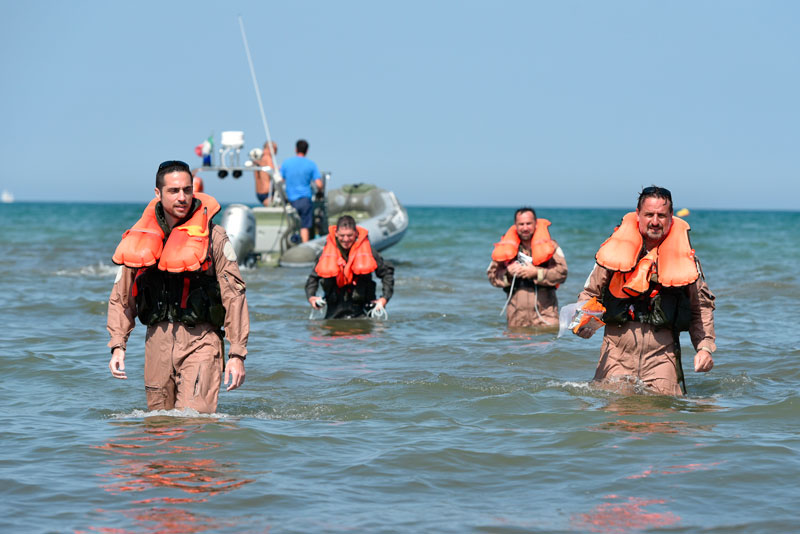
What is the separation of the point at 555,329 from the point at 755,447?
4.18 meters

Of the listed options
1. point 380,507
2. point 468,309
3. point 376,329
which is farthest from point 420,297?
point 380,507

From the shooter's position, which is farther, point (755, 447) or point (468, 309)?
point (468, 309)

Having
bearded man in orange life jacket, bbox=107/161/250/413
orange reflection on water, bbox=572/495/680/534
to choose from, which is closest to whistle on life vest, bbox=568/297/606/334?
orange reflection on water, bbox=572/495/680/534

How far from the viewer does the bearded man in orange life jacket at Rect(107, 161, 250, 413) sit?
5223 millimetres

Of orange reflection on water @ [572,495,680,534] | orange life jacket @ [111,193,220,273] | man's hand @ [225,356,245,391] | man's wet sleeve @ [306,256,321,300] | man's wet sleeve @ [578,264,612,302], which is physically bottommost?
orange reflection on water @ [572,495,680,534]

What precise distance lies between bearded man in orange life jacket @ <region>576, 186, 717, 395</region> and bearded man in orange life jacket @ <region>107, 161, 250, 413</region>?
87.1 inches

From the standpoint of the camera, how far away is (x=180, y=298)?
534 centimetres

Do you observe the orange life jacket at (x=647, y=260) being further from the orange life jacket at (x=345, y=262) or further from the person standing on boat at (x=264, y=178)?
the person standing on boat at (x=264, y=178)

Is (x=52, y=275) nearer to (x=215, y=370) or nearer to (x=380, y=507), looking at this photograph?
(x=215, y=370)

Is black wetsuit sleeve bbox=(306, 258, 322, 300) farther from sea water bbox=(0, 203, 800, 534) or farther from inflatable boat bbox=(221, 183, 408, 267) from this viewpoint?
inflatable boat bbox=(221, 183, 408, 267)

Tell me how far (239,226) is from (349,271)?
7.83 meters

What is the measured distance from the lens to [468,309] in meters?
13.3

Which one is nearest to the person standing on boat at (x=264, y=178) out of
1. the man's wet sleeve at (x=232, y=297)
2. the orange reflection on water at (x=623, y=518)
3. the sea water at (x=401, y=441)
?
the sea water at (x=401, y=441)

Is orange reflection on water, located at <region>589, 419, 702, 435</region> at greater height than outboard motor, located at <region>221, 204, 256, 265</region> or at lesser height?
lesser
